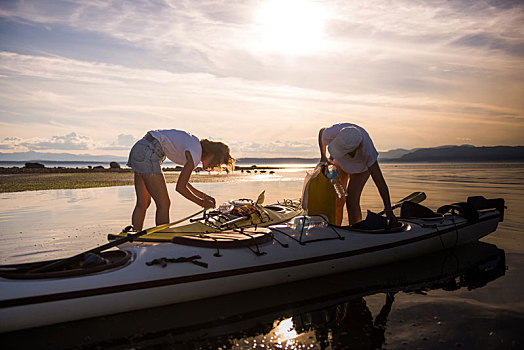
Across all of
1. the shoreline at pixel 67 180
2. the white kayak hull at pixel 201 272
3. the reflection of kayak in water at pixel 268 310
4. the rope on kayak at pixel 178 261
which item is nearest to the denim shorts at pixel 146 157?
the white kayak hull at pixel 201 272

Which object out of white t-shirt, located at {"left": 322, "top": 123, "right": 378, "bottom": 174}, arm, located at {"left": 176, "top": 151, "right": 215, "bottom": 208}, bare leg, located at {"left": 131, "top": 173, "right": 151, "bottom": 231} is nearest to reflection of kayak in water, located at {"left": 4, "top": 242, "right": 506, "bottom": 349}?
arm, located at {"left": 176, "top": 151, "right": 215, "bottom": 208}

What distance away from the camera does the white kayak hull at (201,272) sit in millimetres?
2943

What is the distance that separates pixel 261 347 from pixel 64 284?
1.73m

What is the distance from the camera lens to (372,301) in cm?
364

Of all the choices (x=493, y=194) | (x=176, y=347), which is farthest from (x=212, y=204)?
(x=493, y=194)

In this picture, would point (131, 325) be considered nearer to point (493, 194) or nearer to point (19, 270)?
point (19, 270)

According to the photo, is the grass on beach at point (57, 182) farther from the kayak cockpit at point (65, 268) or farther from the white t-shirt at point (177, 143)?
the kayak cockpit at point (65, 268)

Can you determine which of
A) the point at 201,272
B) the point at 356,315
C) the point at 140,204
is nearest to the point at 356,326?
the point at 356,315

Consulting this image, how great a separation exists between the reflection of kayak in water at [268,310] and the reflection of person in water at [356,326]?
0.02 m

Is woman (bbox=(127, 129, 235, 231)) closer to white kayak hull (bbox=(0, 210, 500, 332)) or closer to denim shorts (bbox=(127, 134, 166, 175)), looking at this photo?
denim shorts (bbox=(127, 134, 166, 175))

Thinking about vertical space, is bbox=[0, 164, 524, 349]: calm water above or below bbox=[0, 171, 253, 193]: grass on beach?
below

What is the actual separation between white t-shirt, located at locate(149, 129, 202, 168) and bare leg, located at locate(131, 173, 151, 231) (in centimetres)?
57

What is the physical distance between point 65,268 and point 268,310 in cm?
200

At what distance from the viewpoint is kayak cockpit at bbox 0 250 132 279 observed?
3043 mm
